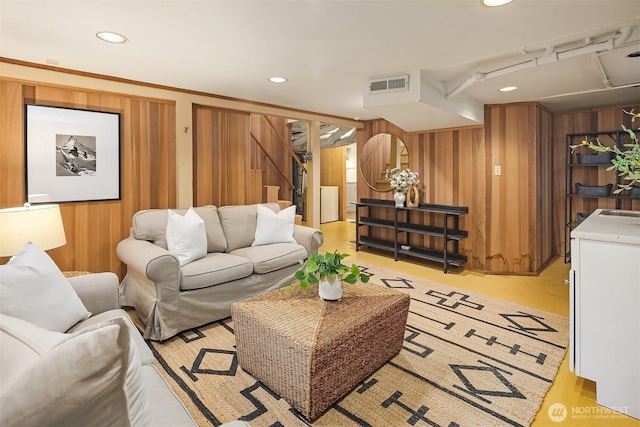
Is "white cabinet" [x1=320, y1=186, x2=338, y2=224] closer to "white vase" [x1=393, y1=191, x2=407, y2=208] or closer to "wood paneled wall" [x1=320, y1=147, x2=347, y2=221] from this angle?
"wood paneled wall" [x1=320, y1=147, x2=347, y2=221]

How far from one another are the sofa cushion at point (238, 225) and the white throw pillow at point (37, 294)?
1.80 metres

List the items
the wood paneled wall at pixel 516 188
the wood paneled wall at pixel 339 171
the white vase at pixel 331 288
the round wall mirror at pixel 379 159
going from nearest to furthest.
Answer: the white vase at pixel 331 288
the wood paneled wall at pixel 516 188
the round wall mirror at pixel 379 159
the wood paneled wall at pixel 339 171

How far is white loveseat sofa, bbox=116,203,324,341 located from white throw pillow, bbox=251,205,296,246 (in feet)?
0.17

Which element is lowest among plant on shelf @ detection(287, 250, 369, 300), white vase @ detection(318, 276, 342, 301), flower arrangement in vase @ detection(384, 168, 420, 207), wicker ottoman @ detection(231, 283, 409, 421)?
wicker ottoman @ detection(231, 283, 409, 421)

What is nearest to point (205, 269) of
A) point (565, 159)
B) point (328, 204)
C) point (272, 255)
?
point (272, 255)

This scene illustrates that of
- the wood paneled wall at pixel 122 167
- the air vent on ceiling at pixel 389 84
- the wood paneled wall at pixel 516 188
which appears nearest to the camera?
the wood paneled wall at pixel 122 167

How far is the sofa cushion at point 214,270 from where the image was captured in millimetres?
2600

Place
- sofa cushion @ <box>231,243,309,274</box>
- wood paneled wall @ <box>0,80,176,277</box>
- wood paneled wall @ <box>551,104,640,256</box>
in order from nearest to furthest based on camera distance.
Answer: wood paneled wall @ <box>0,80,176,277</box> → sofa cushion @ <box>231,243,309,274</box> → wood paneled wall @ <box>551,104,640,256</box>

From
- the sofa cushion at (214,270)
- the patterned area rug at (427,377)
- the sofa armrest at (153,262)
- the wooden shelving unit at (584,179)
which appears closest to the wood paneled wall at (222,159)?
the sofa cushion at (214,270)

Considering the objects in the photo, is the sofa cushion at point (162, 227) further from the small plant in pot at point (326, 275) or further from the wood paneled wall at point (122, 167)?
the small plant in pot at point (326, 275)

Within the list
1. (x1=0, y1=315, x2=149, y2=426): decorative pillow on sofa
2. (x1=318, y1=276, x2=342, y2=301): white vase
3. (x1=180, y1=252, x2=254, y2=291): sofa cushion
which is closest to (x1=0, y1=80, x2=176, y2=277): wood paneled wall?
(x1=180, y1=252, x2=254, y2=291): sofa cushion

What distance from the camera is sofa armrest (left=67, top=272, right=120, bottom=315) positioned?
1.85 meters

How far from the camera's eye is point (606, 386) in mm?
1799

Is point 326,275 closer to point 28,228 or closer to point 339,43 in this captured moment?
point 339,43
